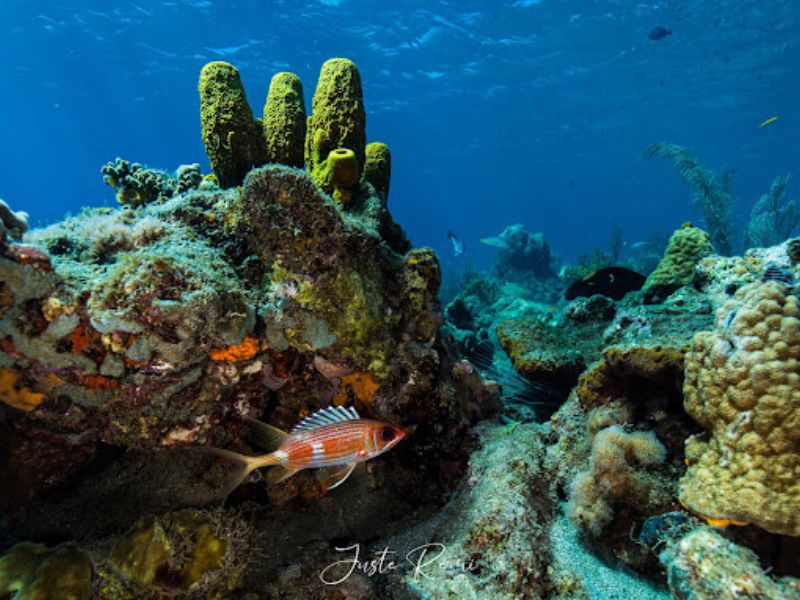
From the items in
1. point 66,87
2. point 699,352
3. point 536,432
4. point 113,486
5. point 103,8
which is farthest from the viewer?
point 66,87

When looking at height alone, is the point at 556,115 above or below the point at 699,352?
above

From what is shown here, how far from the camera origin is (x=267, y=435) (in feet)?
8.66

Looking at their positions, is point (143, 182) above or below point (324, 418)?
above

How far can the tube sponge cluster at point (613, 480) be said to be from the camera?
268 centimetres

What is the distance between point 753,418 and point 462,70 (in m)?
37.7

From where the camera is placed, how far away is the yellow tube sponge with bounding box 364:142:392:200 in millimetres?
4859

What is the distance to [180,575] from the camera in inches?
93.9

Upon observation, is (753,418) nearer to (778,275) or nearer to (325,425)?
(778,275)

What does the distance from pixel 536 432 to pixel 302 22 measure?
3372 centimetres

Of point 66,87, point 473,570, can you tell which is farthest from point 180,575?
point 66,87

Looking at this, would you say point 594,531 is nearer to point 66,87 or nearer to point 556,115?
Answer: point 556,115

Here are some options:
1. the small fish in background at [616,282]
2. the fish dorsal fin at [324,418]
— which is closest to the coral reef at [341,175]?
the fish dorsal fin at [324,418]

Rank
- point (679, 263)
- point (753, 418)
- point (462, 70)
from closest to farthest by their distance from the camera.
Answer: point (753, 418) → point (679, 263) → point (462, 70)
